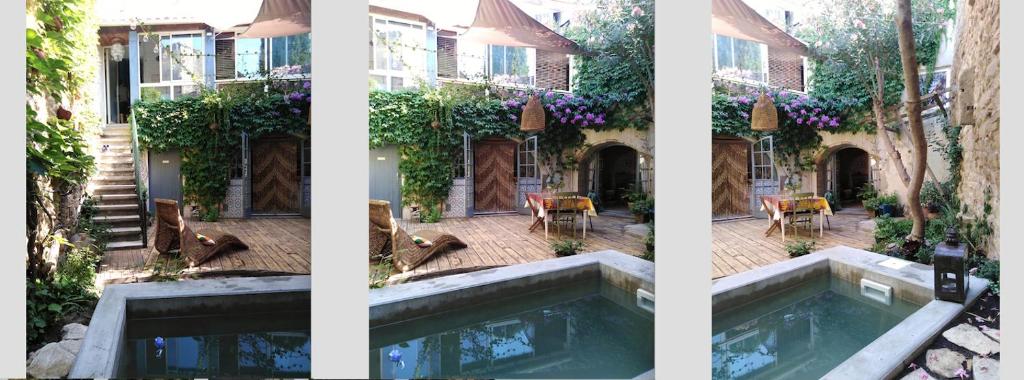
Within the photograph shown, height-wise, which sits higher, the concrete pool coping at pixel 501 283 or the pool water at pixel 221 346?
the concrete pool coping at pixel 501 283

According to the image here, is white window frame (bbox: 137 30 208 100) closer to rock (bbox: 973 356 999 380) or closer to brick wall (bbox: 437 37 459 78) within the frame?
brick wall (bbox: 437 37 459 78)

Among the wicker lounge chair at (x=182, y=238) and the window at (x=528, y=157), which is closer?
the wicker lounge chair at (x=182, y=238)

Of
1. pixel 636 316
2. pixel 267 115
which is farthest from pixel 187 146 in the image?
pixel 636 316

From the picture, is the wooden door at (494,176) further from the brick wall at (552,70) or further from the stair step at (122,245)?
the stair step at (122,245)

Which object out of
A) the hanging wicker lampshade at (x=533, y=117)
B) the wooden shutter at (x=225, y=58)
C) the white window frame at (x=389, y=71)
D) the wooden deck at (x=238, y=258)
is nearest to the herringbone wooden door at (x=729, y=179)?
the hanging wicker lampshade at (x=533, y=117)

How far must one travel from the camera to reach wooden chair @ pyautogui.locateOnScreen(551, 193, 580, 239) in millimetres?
3145

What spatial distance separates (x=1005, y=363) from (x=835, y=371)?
107cm

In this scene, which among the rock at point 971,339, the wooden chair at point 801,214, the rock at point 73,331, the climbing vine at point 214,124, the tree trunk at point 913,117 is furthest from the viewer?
the wooden chair at point 801,214

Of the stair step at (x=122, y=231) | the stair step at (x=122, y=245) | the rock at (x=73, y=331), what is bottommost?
the rock at (x=73, y=331)

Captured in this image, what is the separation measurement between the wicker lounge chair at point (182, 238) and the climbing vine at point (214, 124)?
103mm

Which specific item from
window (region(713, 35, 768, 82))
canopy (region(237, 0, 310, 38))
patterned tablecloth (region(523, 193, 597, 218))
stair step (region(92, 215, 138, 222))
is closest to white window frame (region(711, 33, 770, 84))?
window (region(713, 35, 768, 82))

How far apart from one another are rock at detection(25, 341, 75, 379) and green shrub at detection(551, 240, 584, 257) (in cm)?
260

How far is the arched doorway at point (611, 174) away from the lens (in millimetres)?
3174

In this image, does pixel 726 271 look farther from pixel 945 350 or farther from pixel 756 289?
pixel 945 350
